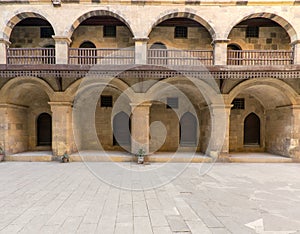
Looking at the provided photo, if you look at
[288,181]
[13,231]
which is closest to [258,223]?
[288,181]

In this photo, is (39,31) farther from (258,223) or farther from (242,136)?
(242,136)

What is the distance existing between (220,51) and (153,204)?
8.04 metres

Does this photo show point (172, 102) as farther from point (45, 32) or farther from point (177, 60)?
point (45, 32)

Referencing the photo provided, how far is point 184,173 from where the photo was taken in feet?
24.3

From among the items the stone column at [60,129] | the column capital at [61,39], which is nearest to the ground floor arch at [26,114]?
the stone column at [60,129]

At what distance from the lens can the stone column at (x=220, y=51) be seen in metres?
9.20

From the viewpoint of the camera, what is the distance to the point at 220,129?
31.6 feet

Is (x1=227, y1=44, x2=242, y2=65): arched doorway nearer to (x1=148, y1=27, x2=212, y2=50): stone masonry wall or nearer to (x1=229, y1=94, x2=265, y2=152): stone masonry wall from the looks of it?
(x1=148, y1=27, x2=212, y2=50): stone masonry wall

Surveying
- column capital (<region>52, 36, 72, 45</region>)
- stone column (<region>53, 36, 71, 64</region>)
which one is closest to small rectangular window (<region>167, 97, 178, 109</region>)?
stone column (<region>53, 36, 71, 64</region>)

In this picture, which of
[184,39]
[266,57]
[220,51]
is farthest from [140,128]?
[266,57]

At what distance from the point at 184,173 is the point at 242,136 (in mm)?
6789

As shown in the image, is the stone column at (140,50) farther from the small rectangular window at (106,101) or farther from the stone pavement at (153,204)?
the stone pavement at (153,204)

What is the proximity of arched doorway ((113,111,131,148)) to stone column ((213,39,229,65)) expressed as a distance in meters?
6.53

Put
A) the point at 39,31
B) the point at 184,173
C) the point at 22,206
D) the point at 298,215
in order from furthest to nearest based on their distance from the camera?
the point at 39,31
the point at 184,173
the point at 22,206
the point at 298,215
